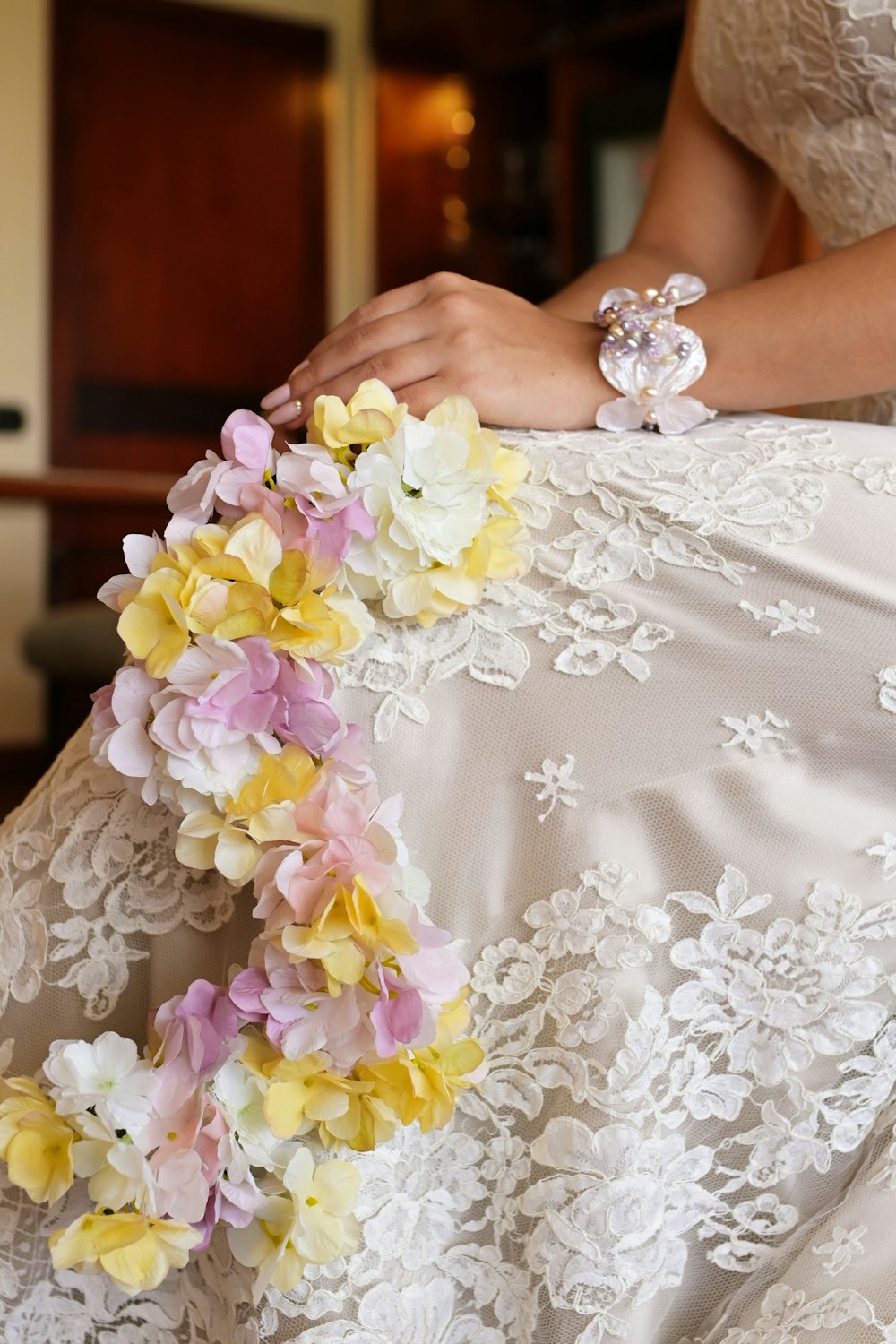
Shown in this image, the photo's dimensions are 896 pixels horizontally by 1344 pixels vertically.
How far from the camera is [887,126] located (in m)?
1.11

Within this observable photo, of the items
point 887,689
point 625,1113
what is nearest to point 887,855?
point 887,689

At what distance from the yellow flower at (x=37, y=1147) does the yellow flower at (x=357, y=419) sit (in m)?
0.38

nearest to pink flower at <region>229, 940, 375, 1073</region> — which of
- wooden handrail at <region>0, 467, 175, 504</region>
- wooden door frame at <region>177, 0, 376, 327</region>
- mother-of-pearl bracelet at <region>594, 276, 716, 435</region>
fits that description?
mother-of-pearl bracelet at <region>594, 276, 716, 435</region>

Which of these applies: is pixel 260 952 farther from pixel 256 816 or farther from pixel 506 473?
pixel 506 473

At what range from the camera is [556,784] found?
749 mm

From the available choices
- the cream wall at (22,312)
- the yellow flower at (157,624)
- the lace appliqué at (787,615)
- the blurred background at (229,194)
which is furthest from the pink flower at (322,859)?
the cream wall at (22,312)

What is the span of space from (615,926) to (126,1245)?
0.29 m

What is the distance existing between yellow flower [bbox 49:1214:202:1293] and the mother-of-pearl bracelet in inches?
21.7

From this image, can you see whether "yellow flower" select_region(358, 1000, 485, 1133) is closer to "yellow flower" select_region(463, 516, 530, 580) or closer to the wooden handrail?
"yellow flower" select_region(463, 516, 530, 580)

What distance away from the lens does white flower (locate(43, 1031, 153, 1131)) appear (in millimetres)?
693

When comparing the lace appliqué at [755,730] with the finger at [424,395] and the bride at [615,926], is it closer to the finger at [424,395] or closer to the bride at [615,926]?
the bride at [615,926]

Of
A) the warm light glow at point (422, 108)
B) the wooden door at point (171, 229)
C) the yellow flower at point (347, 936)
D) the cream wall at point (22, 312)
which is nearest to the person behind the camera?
the yellow flower at point (347, 936)

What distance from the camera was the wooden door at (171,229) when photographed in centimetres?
443

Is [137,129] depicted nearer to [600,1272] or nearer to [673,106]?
[673,106]
